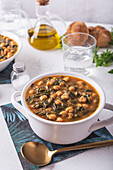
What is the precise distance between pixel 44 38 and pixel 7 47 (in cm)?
28

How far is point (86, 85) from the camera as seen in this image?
→ 1135mm

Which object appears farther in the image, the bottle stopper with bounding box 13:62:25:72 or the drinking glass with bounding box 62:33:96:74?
the drinking glass with bounding box 62:33:96:74

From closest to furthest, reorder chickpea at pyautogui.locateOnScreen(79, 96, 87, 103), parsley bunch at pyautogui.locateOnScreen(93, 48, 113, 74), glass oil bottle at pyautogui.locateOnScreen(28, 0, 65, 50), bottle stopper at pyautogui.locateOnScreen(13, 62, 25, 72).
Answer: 1. chickpea at pyautogui.locateOnScreen(79, 96, 87, 103)
2. bottle stopper at pyautogui.locateOnScreen(13, 62, 25, 72)
3. parsley bunch at pyautogui.locateOnScreen(93, 48, 113, 74)
4. glass oil bottle at pyautogui.locateOnScreen(28, 0, 65, 50)

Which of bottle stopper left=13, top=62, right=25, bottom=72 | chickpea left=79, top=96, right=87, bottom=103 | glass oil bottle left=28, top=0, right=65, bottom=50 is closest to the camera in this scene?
chickpea left=79, top=96, right=87, bottom=103

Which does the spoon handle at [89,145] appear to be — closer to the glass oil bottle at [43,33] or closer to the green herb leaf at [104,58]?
the green herb leaf at [104,58]

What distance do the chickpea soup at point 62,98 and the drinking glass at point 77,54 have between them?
31 cm

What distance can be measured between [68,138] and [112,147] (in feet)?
0.70

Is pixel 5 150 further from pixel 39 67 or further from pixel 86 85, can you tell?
pixel 39 67

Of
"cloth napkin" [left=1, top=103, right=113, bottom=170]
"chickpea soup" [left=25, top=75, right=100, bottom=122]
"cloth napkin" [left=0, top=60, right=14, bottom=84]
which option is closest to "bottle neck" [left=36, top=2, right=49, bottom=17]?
"cloth napkin" [left=0, top=60, right=14, bottom=84]

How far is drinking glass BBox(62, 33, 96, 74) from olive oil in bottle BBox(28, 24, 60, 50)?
0.18 m

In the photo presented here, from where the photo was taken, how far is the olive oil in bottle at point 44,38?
163 centimetres

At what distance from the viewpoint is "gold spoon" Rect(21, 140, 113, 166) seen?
Answer: 3.01 feet

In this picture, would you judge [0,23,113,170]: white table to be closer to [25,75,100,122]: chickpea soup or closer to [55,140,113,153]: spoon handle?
[55,140,113,153]: spoon handle

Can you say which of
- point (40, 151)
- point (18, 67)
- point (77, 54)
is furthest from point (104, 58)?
point (40, 151)
